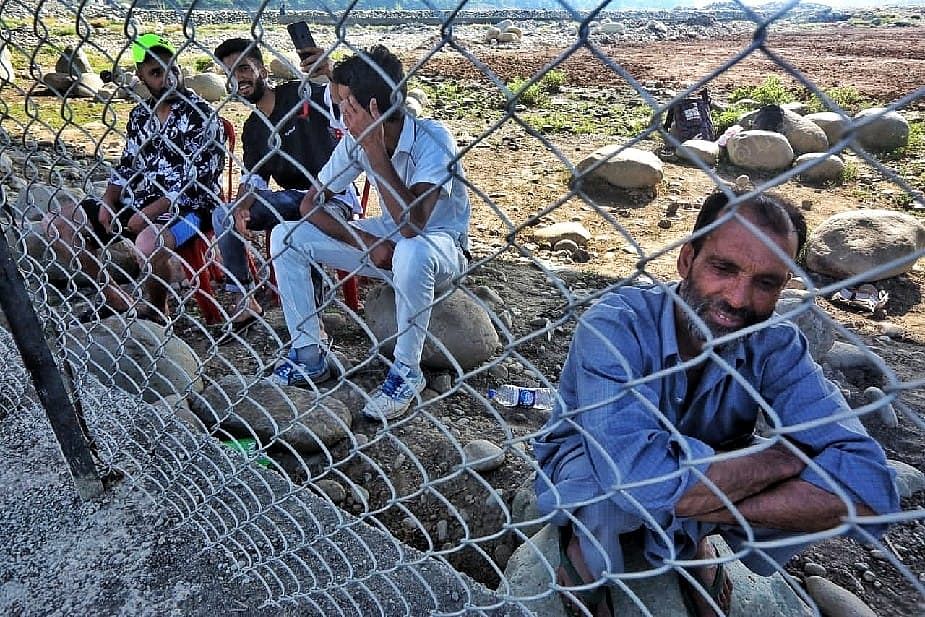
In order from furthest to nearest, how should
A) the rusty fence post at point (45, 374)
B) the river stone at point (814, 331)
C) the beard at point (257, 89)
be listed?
the beard at point (257, 89) < the river stone at point (814, 331) < the rusty fence post at point (45, 374)

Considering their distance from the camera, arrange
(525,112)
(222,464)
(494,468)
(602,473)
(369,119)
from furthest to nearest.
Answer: (525,112), (494,468), (222,464), (369,119), (602,473)

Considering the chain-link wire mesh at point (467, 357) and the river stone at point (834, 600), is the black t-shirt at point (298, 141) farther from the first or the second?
the river stone at point (834, 600)

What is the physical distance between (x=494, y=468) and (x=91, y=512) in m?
1.39

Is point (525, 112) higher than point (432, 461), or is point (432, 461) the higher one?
point (432, 461)

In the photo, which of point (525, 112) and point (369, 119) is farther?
point (525, 112)

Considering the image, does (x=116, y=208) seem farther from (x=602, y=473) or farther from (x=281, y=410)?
(x=602, y=473)

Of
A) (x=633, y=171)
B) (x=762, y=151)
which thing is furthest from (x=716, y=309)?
(x=762, y=151)

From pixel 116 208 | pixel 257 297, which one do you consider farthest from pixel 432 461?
pixel 116 208

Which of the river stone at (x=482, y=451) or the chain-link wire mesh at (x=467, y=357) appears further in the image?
the river stone at (x=482, y=451)

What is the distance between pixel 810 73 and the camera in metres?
13.1

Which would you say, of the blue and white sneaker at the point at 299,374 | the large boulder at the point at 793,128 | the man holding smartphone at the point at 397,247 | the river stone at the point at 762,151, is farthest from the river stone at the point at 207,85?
the blue and white sneaker at the point at 299,374

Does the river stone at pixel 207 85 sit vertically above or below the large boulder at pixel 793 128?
above

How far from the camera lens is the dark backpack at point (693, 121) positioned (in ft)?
24.7

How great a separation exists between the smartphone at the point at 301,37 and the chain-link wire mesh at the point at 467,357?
25 cm
